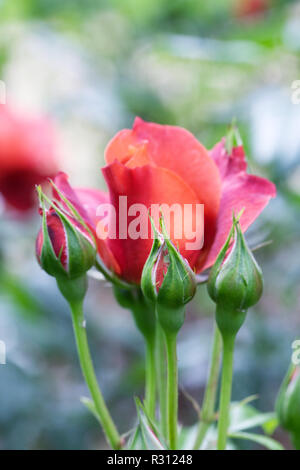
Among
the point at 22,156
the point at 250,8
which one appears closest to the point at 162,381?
the point at 22,156

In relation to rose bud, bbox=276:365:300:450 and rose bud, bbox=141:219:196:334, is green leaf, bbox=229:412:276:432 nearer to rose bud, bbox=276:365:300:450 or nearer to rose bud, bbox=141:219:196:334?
rose bud, bbox=276:365:300:450

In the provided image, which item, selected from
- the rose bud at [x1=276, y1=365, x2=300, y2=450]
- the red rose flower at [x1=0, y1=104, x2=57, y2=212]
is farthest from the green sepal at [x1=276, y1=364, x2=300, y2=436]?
the red rose flower at [x1=0, y1=104, x2=57, y2=212]

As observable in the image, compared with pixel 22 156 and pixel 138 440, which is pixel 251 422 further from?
pixel 22 156

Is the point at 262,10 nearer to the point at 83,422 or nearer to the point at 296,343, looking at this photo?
the point at 83,422

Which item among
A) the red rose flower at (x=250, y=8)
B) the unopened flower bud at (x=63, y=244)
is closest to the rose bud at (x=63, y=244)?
the unopened flower bud at (x=63, y=244)

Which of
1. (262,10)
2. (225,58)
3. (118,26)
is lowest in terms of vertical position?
(225,58)
